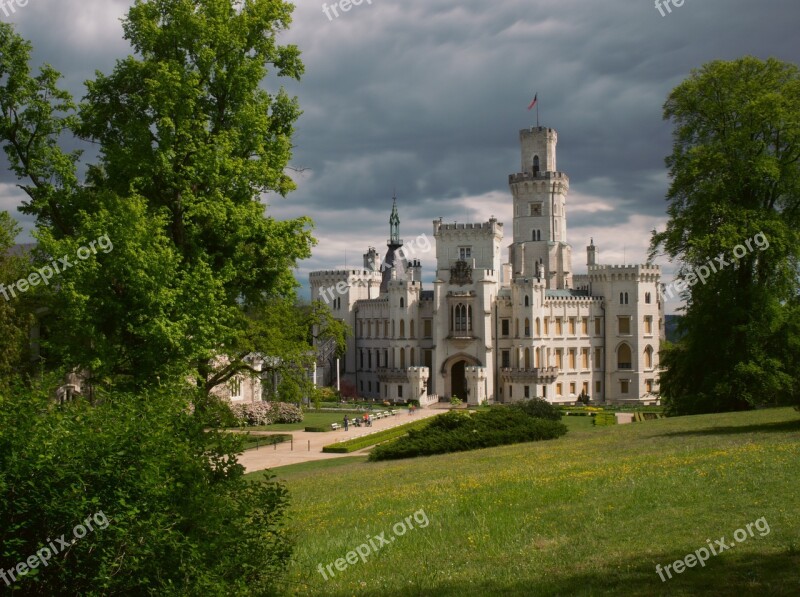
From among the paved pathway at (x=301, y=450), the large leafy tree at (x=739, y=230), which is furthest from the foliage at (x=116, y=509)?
the large leafy tree at (x=739, y=230)

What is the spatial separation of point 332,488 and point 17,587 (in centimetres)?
1381

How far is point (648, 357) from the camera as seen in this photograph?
81.3 meters

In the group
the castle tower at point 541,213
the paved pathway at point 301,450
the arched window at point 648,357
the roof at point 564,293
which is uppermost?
the castle tower at point 541,213

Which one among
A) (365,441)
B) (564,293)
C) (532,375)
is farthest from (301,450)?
(564,293)

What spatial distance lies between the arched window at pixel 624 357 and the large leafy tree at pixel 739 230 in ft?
153

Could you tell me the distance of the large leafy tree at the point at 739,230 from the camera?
32.5m

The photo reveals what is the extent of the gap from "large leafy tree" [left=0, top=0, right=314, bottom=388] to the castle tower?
65565 mm

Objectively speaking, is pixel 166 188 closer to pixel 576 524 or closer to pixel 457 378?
pixel 576 524

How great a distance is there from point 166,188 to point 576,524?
1452 cm

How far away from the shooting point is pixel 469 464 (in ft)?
78.2

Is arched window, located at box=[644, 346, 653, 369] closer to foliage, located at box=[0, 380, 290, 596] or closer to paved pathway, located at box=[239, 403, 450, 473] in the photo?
paved pathway, located at box=[239, 403, 450, 473]

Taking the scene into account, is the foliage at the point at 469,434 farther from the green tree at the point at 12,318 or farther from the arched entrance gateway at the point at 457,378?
the arched entrance gateway at the point at 457,378

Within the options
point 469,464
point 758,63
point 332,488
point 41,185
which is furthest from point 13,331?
point 758,63

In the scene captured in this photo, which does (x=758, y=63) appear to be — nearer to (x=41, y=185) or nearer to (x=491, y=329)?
(x=41, y=185)
